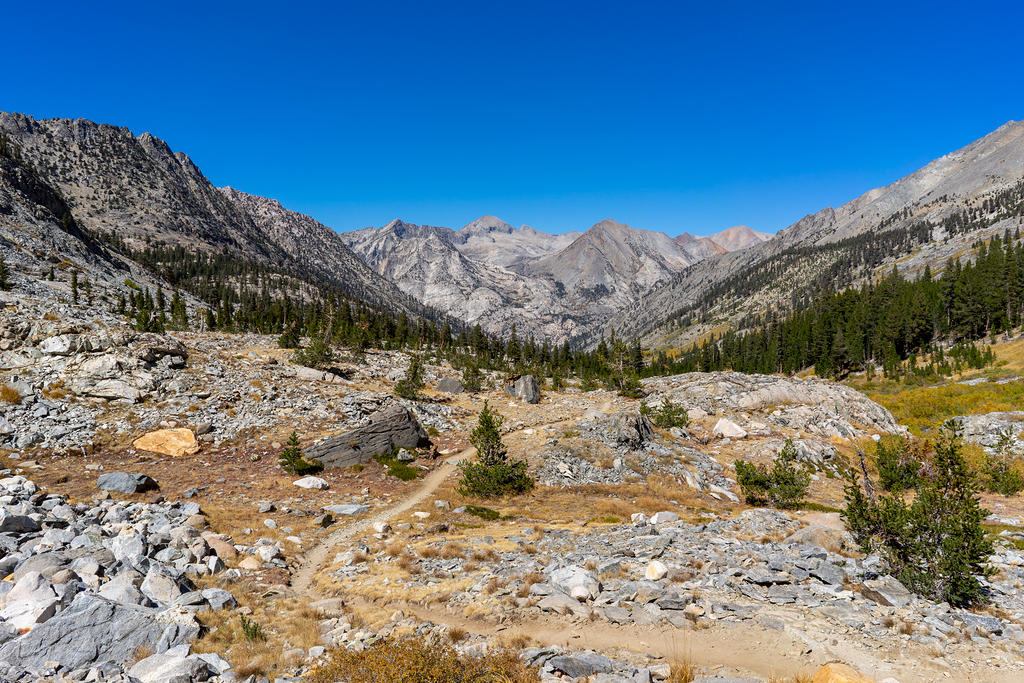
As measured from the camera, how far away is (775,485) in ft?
81.6

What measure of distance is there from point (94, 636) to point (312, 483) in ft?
50.0

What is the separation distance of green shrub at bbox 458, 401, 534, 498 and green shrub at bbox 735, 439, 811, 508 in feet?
42.0

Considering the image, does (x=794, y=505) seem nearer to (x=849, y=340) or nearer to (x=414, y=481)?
(x=414, y=481)

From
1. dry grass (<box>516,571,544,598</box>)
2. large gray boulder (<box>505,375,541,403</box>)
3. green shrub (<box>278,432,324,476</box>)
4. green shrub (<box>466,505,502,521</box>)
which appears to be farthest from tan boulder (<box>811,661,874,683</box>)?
large gray boulder (<box>505,375,541,403</box>)

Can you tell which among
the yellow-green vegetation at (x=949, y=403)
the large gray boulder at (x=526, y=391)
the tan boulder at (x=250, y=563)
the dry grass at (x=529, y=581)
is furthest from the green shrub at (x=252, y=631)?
the yellow-green vegetation at (x=949, y=403)

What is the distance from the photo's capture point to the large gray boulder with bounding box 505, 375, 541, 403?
5672cm

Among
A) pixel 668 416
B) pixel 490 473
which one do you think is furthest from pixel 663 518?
pixel 668 416

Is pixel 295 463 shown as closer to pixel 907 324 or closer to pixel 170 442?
pixel 170 442

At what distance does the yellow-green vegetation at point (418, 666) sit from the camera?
809 centimetres

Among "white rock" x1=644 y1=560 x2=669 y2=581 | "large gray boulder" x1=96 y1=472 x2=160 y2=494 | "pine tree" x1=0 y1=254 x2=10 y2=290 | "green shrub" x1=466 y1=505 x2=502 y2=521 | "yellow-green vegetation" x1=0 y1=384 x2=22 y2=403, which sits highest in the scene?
"pine tree" x1=0 y1=254 x2=10 y2=290

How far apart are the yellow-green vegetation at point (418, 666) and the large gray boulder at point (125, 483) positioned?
16422 mm

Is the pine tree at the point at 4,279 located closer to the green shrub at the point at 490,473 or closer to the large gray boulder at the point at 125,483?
the large gray boulder at the point at 125,483

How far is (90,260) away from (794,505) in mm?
143620

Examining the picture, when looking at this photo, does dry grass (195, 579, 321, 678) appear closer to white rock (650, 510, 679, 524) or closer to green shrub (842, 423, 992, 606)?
white rock (650, 510, 679, 524)
